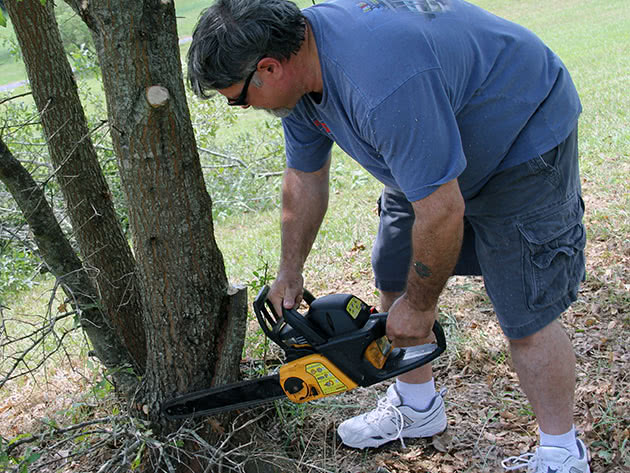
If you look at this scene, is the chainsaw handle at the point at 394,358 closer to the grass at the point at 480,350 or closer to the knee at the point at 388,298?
the knee at the point at 388,298

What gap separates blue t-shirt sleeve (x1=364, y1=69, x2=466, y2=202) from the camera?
1.74m

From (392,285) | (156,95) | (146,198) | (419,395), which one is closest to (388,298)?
(392,285)

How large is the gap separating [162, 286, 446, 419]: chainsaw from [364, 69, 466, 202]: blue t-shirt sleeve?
661mm

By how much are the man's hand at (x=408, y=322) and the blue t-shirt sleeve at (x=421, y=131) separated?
469mm

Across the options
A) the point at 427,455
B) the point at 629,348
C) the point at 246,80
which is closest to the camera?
the point at 246,80

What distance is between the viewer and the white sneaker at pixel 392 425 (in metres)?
2.81

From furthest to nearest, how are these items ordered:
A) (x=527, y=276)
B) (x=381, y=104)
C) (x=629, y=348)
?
(x=629, y=348), (x=527, y=276), (x=381, y=104)

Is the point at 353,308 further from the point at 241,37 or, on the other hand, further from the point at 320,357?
the point at 241,37

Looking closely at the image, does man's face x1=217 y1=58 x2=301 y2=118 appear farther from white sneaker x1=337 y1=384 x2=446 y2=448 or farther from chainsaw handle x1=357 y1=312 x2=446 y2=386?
white sneaker x1=337 y1=384 x2=446 y2=448

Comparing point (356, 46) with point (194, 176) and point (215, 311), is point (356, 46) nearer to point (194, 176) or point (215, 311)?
point (194, 176)

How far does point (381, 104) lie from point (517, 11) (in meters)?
23.4

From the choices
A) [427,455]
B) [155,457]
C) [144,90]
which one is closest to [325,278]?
[427,455]

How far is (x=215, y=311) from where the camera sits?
2506 millimetres

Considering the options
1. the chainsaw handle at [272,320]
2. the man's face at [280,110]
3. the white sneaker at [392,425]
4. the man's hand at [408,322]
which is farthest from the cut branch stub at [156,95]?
the white sneaker at [392,425]
